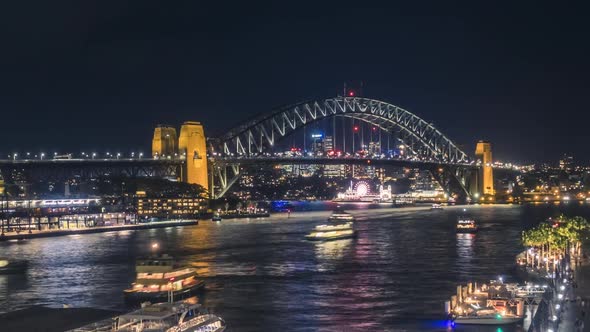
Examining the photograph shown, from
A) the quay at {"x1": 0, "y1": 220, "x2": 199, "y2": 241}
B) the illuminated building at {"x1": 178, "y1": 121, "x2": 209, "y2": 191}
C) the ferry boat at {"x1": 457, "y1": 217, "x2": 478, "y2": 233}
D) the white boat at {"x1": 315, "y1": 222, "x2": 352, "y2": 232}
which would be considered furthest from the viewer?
the illuminated building at {"x1": 178, "y1": 121, "x2": 209, "y2": 191}

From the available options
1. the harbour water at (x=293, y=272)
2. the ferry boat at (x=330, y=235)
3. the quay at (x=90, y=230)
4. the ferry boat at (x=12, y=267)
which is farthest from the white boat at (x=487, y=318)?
the quay at (x=90, y=230)

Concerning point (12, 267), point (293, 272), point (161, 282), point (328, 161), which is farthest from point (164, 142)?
point (161, 282)

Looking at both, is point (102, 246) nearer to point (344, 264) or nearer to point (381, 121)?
point (344, 264)

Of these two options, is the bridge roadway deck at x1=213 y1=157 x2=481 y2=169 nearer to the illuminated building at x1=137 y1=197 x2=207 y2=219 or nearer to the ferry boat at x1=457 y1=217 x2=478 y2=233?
the illuminated building at x1=137 y1=197 x2=207 y2=219

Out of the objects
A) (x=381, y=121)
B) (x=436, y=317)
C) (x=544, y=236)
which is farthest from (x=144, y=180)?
(x=436, y=317)

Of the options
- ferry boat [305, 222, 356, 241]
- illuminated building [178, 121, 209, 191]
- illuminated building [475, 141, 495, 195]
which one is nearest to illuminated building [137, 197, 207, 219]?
illuminated building [178, 121, 209, 191]

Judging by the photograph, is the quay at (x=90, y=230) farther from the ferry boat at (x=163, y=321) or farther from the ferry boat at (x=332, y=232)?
the ferry boat at (x=163, y=321)

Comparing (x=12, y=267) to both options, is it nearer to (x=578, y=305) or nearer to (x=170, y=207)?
(x=578, y=305)
